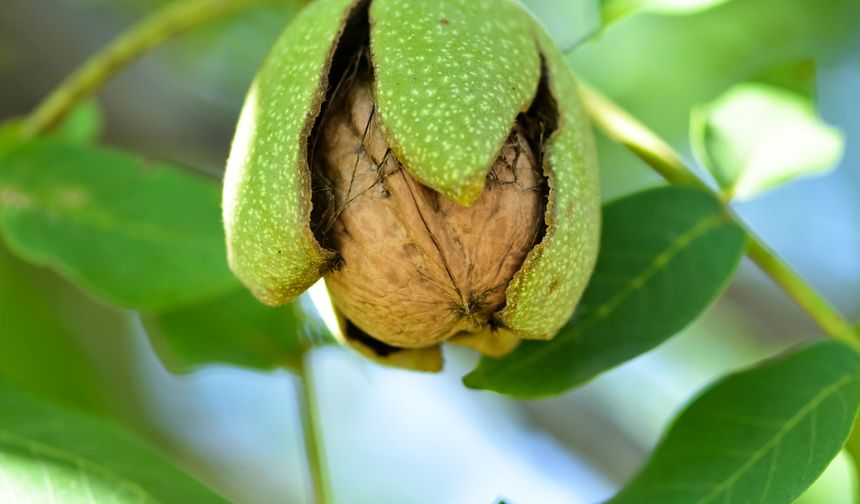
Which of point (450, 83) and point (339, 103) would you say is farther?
point (339, 103)

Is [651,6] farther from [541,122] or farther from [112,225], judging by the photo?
[112,225]

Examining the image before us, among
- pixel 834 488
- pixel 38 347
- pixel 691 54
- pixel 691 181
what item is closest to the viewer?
pixel 691 181

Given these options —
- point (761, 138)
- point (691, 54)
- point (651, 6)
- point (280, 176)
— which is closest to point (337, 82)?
point (280, 176)

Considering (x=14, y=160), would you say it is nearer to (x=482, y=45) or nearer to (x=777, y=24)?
(x=482, y=45)

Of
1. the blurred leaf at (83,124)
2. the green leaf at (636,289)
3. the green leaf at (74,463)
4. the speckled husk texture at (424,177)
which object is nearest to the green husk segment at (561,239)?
the speckled husk texture at (424,177)

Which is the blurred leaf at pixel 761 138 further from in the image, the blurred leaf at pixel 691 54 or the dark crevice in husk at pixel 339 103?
the blurred leaf at pixel 691 54

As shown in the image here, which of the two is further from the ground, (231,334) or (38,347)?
(231,334)

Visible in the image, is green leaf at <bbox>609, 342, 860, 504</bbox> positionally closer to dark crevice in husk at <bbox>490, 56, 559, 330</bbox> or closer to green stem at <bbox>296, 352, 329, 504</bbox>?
dark crevice in husk at <bbox>490, 56, 559, 330</bbox>

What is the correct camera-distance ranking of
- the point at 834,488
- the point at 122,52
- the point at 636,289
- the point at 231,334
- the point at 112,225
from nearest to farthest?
the point at 636,289, the point at 112,225, the point at 122,52, the point at 231,334, the point at 834,488

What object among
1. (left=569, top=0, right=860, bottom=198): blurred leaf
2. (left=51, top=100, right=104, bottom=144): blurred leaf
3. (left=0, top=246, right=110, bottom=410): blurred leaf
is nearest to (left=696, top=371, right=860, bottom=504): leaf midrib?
(left=51, top=100, right=104, bottom=144): blurred leaf
